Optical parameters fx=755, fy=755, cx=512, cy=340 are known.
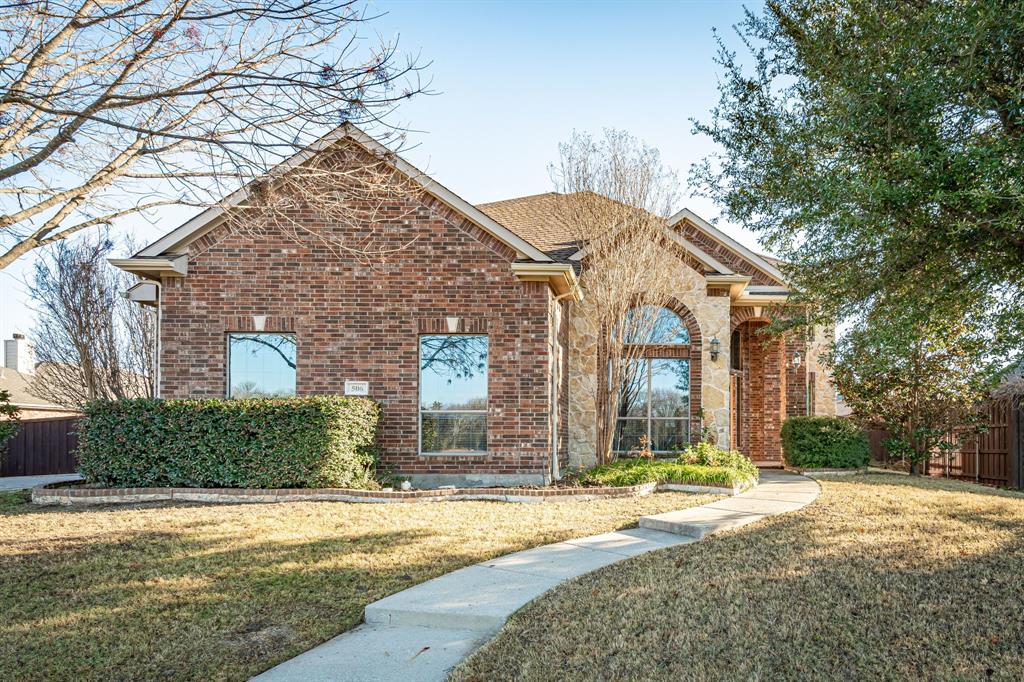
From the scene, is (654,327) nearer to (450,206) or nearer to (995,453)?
(450,206)

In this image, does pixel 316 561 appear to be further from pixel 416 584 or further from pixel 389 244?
pixel 389 244

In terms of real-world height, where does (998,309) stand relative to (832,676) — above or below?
above

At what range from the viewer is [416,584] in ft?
20.6

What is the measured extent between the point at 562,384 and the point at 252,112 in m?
9.08

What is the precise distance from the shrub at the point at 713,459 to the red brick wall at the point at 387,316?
9.03 feet

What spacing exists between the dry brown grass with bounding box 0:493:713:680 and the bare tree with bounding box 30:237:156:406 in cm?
1156

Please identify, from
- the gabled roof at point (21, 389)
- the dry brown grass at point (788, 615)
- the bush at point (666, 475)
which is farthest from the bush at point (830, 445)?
the gabled roof at point (21, 389)

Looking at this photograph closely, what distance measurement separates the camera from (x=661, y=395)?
49.5ft

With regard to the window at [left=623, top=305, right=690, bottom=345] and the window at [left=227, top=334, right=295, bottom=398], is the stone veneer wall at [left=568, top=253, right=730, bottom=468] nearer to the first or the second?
the window at [left=623, top=305, right=690, bottom=345]

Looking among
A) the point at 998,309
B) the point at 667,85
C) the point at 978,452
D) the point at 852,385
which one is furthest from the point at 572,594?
the point at 978,452

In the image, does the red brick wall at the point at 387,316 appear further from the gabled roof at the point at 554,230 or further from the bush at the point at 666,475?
the gabled roof at the point at 554,230

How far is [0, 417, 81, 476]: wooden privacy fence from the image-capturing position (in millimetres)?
20844

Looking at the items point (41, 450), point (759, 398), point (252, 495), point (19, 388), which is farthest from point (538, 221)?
point (19, 388)

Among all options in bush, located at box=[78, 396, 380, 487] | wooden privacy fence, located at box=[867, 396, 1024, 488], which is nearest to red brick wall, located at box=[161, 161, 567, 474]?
bush, located at box=[78, 396, 380, 487]
